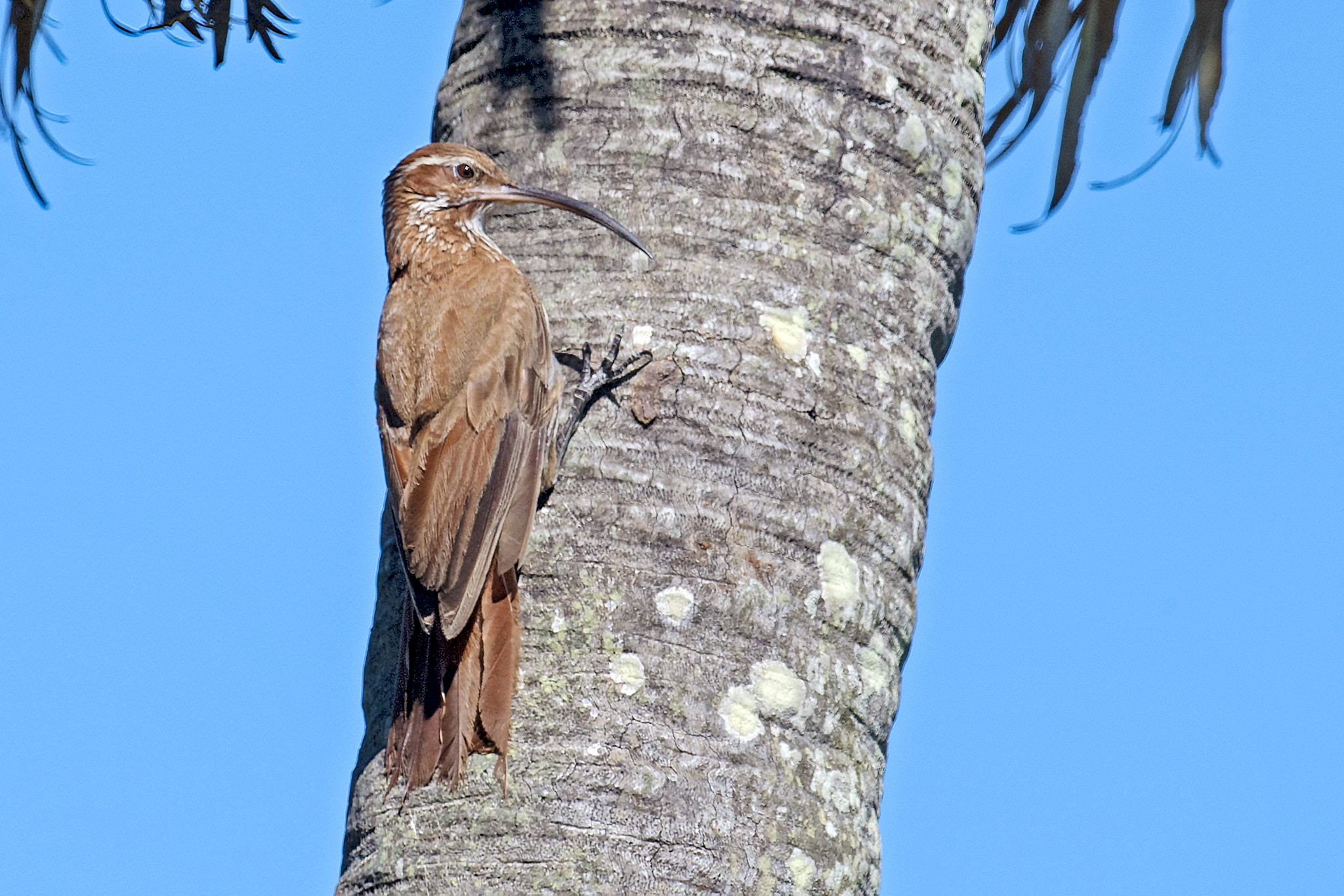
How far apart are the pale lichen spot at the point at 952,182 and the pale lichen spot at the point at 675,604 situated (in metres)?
1.18

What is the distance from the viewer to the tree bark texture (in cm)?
291

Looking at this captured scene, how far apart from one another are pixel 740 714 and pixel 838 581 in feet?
1.21

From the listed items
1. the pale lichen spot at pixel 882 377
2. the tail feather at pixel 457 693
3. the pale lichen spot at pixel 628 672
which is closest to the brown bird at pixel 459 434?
the tail feather at pixel 457 693

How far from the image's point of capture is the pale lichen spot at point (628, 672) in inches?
117

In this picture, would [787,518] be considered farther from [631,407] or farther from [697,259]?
[697,259]

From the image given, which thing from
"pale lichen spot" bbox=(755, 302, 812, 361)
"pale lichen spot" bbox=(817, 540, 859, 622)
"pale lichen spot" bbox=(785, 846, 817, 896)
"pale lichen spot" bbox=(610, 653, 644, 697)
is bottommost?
"pale lichen spot" bbox=(785, 846, 817, 896)

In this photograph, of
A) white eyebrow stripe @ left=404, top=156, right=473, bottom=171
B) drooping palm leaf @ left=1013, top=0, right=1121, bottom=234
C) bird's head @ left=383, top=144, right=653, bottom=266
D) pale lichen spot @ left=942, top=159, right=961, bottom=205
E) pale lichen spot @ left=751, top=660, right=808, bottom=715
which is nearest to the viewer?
pale lichen spot @ left=751, top=660, right=808, bottom=715

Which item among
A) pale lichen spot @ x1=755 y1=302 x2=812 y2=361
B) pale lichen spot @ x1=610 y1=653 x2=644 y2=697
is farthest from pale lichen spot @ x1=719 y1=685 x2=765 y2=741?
pale lichen spot @ x1=755 y1=302 x2=812 y2=361

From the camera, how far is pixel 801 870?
292 centimetres

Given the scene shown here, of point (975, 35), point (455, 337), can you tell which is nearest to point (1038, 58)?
point (975, 35)

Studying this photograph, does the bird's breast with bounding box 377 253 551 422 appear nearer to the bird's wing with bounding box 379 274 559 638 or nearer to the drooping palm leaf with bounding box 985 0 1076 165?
the bird's wing with bounding box 379 274 559 638

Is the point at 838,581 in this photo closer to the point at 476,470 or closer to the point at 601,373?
the point at 601,373

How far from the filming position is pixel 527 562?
10.5 ft

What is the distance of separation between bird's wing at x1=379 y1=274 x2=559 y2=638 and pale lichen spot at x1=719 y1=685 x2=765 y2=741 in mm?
583
